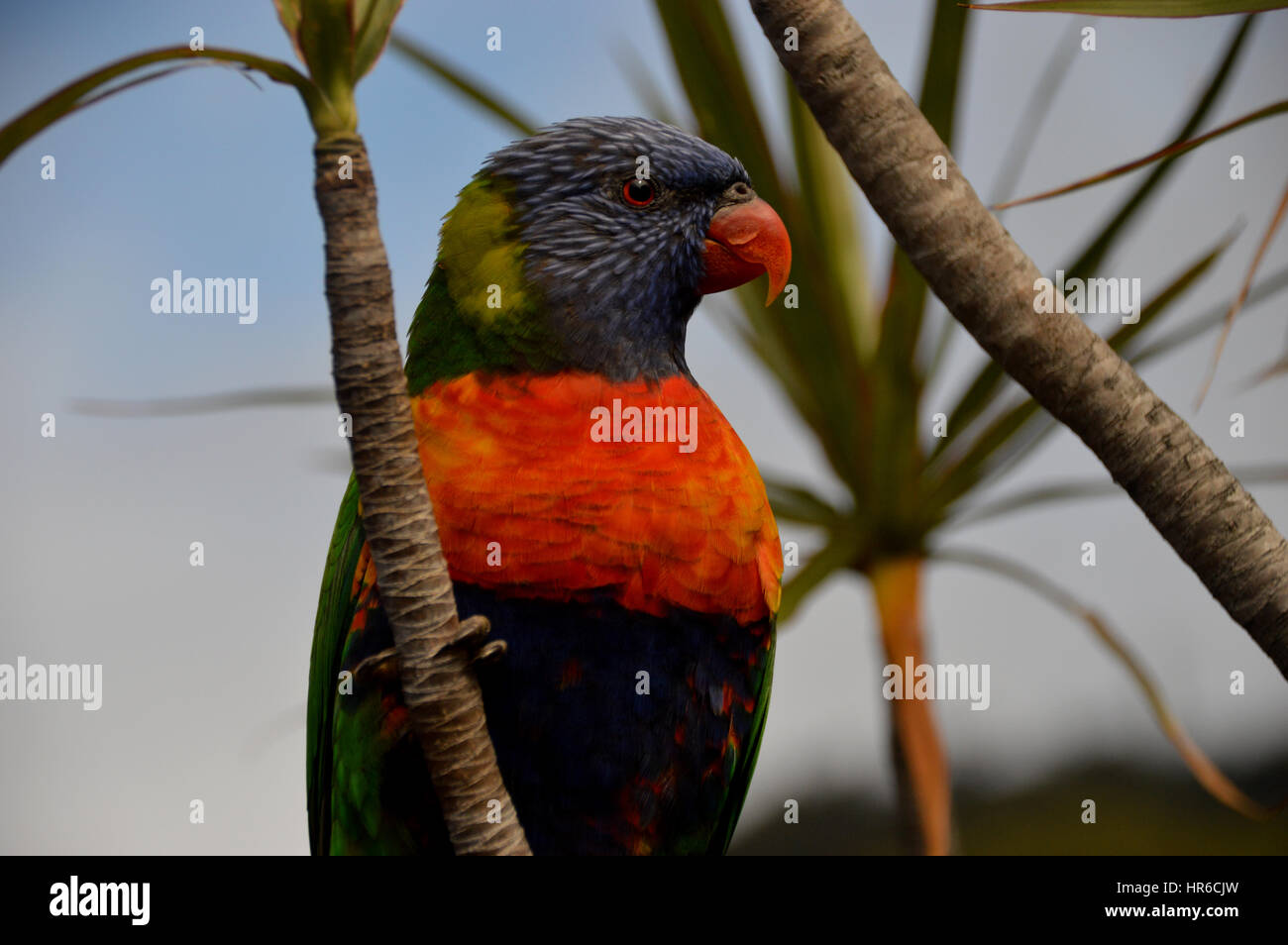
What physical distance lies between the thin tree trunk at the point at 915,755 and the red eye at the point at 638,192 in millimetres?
1221

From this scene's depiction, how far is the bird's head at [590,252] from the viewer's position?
5.62 feet

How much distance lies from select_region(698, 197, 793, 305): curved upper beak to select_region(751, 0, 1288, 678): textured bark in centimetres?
38

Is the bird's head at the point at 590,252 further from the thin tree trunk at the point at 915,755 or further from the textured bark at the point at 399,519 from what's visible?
the thin tree trunk at the point at 915,755

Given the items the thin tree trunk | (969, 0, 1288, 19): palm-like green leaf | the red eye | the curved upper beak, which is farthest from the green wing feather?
(969, 0, 1288, 19): palm-like green leaf

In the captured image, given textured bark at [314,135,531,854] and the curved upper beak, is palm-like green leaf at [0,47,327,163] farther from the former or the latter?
the curved upper beak

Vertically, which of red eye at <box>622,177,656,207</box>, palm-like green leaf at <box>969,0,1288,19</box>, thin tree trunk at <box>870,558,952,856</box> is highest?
palm-like green leaf at <box>969,0,1288,19</box>

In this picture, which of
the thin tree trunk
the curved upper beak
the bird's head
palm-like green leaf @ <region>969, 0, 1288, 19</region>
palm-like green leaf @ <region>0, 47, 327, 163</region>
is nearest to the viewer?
palm-like green leaf @ <region>0, 47, 327, 163</region>

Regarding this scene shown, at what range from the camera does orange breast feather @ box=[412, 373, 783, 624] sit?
5.18 ft

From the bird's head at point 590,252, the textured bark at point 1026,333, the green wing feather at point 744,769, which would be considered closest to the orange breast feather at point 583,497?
the bird's head at point 590,252

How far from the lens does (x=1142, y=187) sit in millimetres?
2527

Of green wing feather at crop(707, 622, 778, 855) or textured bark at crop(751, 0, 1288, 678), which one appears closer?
textured bark at crop(751, 0, 1288, 678)

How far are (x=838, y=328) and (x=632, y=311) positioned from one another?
1070 mm

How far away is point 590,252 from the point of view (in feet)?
5.81

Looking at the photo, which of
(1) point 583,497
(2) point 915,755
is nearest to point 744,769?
(2) point 915,755
